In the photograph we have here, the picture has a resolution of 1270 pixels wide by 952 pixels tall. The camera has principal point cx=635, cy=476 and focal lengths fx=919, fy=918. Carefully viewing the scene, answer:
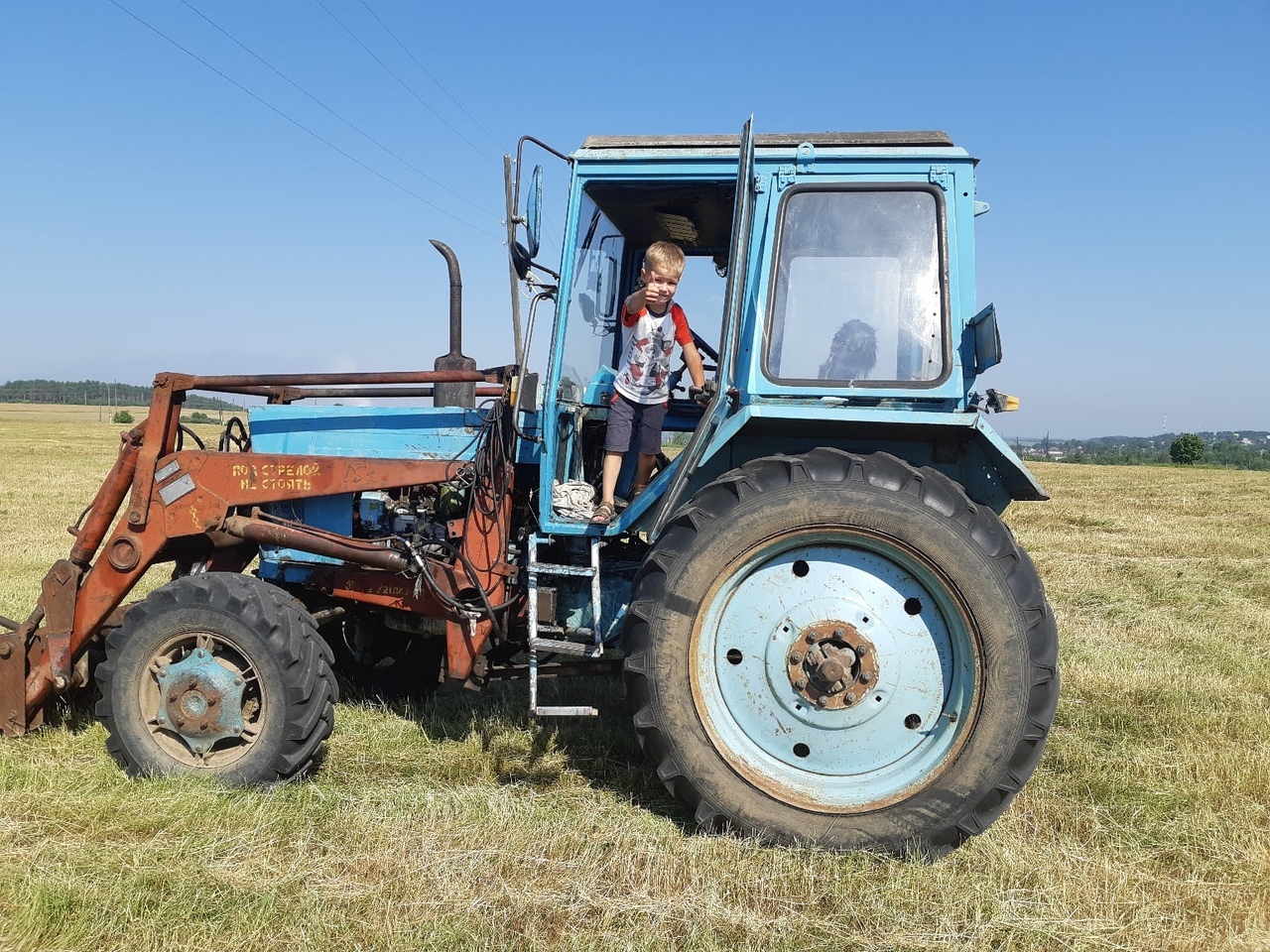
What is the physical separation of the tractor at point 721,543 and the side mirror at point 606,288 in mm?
139

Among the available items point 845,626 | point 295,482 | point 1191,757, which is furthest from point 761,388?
point 1191,757

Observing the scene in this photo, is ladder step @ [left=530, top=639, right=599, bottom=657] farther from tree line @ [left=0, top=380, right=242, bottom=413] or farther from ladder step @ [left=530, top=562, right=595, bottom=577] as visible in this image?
tree line @ [left=0, top=380, right=242, bottom=413]

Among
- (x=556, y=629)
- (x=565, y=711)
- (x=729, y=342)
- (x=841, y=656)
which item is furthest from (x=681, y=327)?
(x=565, y=711)

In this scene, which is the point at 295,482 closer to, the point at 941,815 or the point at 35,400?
the point at 941,815

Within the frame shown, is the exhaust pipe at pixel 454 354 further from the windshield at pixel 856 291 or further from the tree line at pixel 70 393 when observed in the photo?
the tree line at pixel 70 393

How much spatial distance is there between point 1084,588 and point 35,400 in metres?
99.6

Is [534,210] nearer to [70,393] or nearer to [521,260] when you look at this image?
[521,260]

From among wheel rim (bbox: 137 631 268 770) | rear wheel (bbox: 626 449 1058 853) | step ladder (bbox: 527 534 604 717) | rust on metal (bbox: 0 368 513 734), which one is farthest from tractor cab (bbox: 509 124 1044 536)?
wheel rim (bbox: 137 631 268 770)

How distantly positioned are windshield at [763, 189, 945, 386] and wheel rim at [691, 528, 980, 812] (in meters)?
0.69

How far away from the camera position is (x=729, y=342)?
3.46 m

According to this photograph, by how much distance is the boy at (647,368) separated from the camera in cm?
404

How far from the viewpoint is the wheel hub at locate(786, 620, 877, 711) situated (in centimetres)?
346

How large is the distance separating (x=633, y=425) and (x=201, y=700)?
217 centimetres

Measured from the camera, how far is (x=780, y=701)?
3535 mm
